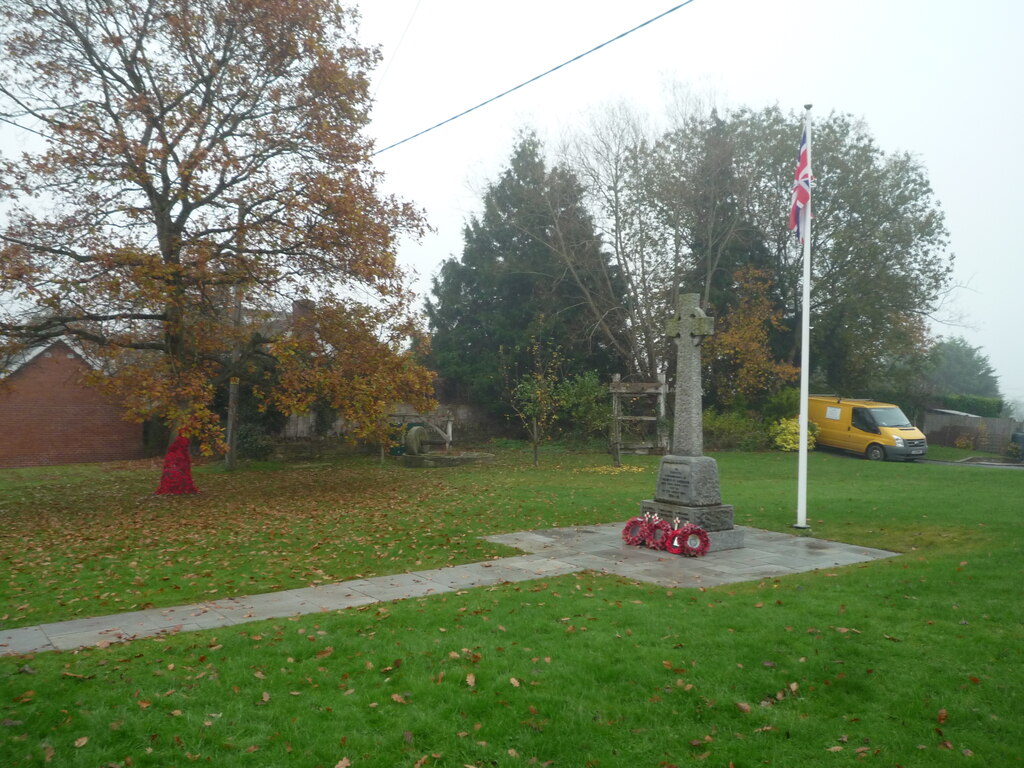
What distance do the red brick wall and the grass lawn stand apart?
59.5 feet

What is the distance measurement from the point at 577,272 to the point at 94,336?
17.8 metres

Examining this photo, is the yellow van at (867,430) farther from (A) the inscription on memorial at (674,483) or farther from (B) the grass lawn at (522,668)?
(B) the grass lawn at (522,668)

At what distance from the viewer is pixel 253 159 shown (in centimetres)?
1458

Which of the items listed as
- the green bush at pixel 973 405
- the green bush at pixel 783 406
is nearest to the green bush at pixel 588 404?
the green bush at pixel 783 406

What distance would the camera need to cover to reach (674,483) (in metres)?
9.51

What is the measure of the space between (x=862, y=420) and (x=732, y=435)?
14.2 feet

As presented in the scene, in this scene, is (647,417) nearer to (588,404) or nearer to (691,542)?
(588,404)

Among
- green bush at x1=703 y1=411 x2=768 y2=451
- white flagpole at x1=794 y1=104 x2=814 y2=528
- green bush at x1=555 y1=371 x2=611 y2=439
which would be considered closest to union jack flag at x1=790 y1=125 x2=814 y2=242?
white flagpole at x1=794 y1=104 x2=814 y2=528

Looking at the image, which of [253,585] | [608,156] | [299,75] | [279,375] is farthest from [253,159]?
[608,156]

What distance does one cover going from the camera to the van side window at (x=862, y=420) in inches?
971

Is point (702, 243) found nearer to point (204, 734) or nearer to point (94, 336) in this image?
point (94, 336)

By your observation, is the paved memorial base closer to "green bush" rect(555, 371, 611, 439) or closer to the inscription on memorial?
the inscription on memorial

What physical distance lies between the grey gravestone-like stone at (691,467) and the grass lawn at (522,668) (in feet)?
5.83

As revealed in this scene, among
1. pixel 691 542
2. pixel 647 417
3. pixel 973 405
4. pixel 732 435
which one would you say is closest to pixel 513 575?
pixel 691 542
